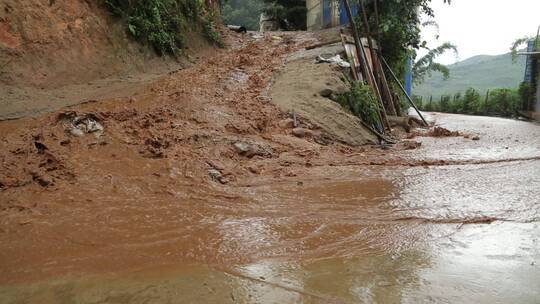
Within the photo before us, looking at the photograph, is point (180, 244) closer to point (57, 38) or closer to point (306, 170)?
point (306, 170)

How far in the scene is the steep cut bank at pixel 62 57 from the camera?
5.24 metres

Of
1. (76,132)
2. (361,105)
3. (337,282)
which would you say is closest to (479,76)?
(361,105)

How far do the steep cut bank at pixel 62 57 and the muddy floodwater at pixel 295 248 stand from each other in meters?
2.68

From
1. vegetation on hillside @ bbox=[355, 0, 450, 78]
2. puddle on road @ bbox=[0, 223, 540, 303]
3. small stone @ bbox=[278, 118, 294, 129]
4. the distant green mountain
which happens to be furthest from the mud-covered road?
the distant green mountain

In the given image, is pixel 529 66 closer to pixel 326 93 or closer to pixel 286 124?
pixel 326 93

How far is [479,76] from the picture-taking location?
141ft

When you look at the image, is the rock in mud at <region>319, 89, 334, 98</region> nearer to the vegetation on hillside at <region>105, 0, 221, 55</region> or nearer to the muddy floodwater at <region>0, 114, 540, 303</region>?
the muddy floodwater at <region>0, 114, 540, 303</region>

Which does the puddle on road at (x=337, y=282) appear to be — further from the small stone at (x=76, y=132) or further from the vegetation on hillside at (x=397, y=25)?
the vegetation on hillside at (x=397, y=25)

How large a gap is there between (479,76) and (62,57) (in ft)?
150

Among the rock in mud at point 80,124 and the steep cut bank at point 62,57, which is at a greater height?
the steep cut bank at point 62,57

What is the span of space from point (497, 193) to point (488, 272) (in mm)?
1974

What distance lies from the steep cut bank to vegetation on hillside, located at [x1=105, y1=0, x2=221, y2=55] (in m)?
→ 0.20

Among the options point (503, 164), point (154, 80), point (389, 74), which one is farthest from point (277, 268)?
point (389, 74)

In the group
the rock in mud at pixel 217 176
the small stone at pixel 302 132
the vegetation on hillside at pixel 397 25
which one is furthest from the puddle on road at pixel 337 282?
the vegetation on hillside at pixel 397 25
